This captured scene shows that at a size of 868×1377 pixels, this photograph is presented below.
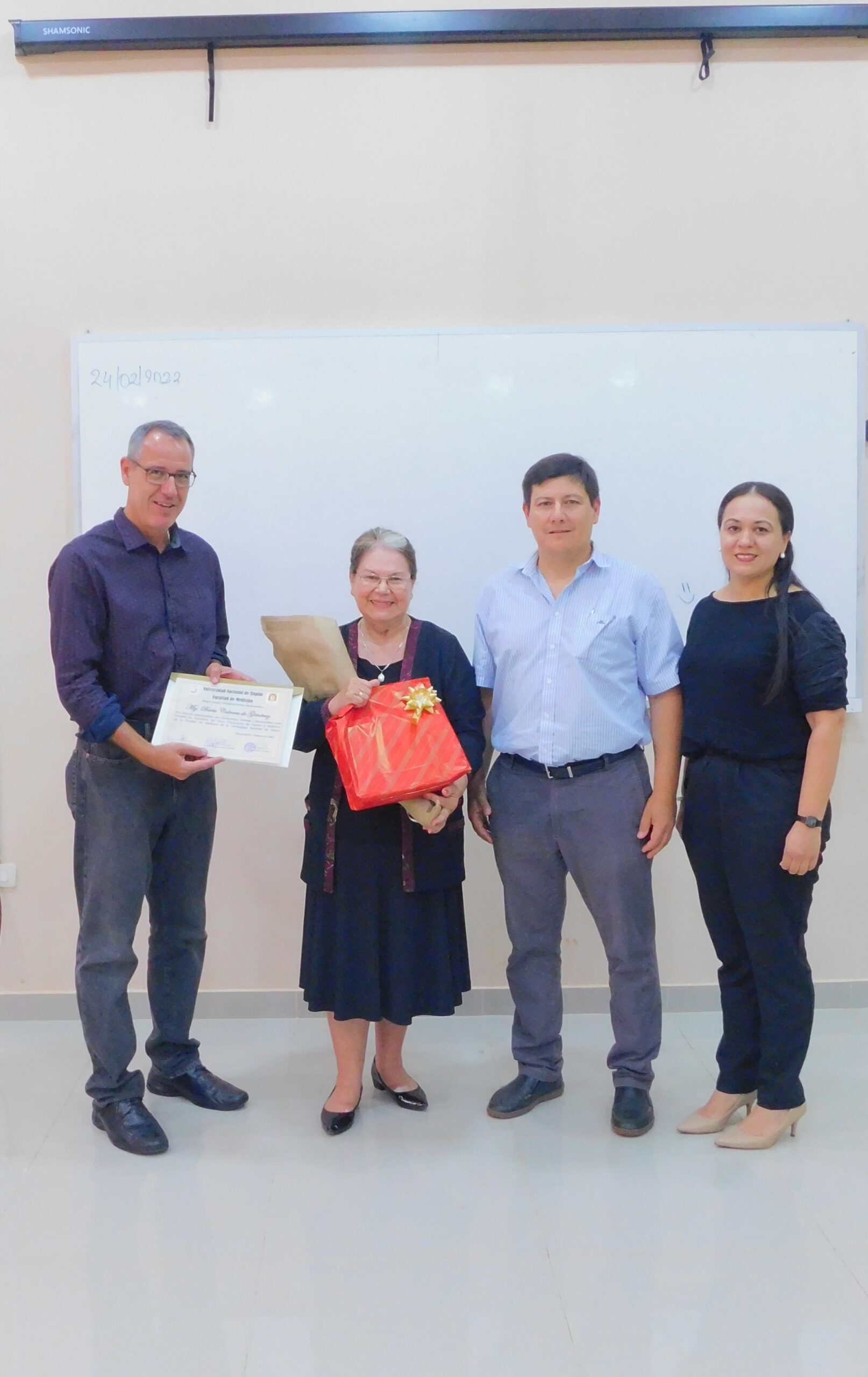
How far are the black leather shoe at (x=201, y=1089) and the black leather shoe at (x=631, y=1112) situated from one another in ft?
2.99

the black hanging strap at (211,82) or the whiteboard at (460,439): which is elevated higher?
the black hanging strap at (211,82)

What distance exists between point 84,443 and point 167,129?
3.11ft

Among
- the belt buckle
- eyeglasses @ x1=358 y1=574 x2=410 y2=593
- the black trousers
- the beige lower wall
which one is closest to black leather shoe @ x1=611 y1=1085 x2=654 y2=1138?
the black trousers

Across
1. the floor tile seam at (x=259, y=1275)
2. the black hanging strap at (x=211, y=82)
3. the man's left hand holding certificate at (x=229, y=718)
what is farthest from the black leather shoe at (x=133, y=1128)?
the black hanging strap at (x=211, y=82)

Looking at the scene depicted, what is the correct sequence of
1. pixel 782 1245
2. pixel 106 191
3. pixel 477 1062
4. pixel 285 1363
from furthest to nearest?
pixel 106 191, pixel 477 1062, pixel 782 1245, pixel 285 1363

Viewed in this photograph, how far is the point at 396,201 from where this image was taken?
9.41 feet

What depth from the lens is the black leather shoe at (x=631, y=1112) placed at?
225cm

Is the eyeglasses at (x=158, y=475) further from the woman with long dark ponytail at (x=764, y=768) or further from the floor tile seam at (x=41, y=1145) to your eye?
the floor tile seam at (x=41, y=1145)

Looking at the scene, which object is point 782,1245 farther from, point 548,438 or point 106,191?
point 106,191

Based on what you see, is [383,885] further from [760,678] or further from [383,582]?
[760,678]

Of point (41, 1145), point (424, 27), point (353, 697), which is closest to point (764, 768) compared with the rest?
point (353, 697)

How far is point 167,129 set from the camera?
285 cm

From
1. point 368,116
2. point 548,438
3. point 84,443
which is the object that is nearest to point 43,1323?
point 84,443

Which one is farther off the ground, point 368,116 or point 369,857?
point 368,116
